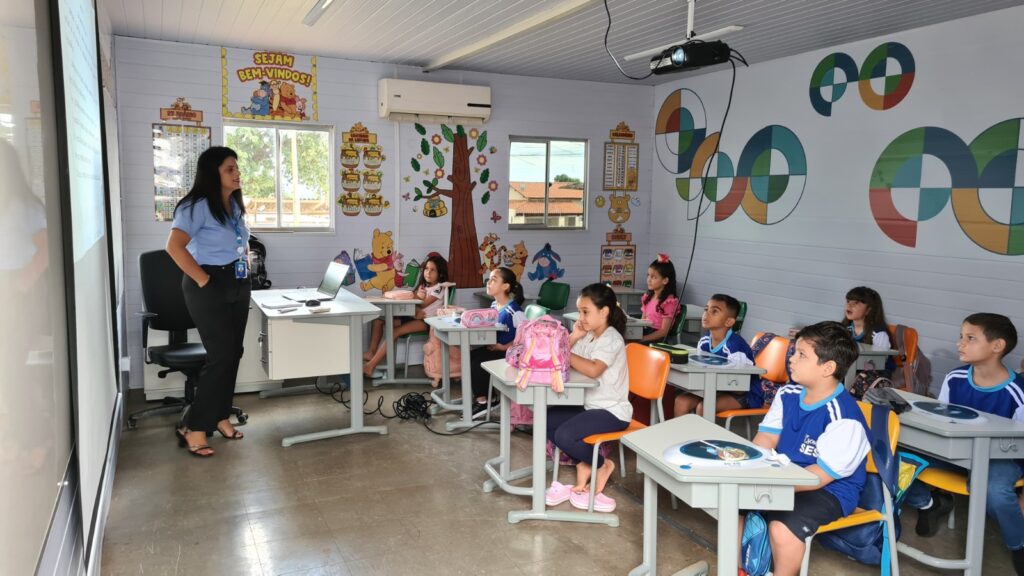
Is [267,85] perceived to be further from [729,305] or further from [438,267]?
[729,305]

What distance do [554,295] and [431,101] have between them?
7.41 feet

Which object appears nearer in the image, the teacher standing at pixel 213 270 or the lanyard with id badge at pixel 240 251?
the teacher standing at pixel 213 270

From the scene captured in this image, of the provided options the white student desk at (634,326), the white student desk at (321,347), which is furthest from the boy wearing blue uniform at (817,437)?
the white student desk at (634,326)

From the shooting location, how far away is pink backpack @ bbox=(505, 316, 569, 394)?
3.58 meters

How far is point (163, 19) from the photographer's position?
5.38 meters

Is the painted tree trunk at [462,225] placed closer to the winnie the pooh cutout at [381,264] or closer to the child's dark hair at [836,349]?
the winnie the pooh cutout at [381,264]

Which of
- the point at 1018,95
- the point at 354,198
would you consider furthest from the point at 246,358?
the point at 1018,95

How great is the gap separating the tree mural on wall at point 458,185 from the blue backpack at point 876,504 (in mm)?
4937

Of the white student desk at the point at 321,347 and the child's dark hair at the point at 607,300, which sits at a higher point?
the child's dark hair at the point at 607,300

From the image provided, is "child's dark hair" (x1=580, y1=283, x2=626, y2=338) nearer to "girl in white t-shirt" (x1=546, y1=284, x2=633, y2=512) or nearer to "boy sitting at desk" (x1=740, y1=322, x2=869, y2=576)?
"girl in white t-shirt" (x1=546, y1=284, x2=633, y2=512)

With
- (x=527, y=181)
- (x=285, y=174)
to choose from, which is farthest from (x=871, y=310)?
(x=285, y=174)

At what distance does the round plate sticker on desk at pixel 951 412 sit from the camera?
3104 millimetres

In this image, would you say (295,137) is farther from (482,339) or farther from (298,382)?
(482,339)

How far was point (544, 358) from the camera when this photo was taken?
11.9ft
